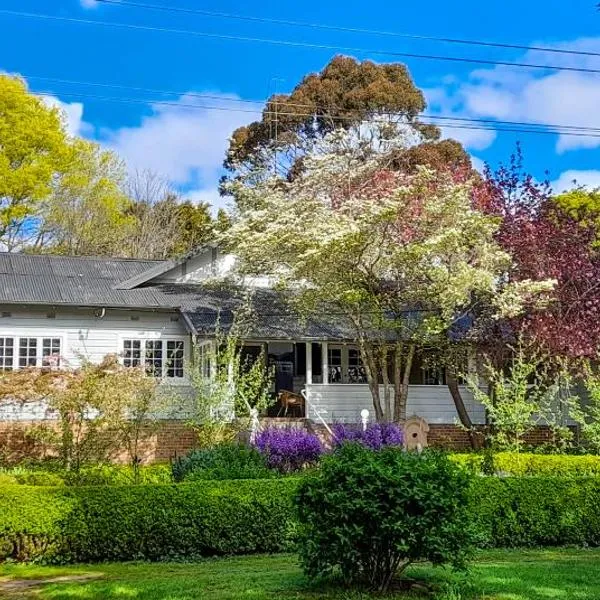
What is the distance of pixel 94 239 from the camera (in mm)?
33375

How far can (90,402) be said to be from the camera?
13742 mm

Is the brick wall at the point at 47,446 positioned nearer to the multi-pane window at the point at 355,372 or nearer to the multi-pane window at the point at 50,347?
the multi-pane window at the point at 50,347

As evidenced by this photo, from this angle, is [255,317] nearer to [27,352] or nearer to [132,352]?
[132,352]

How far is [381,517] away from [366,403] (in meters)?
13.6

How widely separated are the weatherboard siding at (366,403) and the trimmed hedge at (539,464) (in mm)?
5700

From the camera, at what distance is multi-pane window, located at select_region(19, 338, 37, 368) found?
18031 millimetres

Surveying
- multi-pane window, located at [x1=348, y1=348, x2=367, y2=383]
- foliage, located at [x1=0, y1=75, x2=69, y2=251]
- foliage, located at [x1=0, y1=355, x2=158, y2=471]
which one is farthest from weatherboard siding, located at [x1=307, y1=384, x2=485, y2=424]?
foliage, located at [x1=0, y1=75, x2=69, y2=251]

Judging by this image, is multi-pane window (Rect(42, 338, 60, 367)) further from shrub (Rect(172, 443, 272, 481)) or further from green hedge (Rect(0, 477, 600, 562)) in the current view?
green hedge (Rect(0, 477, 600, 562))

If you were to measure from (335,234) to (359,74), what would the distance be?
1833 centimetres


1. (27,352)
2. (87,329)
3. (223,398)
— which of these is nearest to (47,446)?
(27,352)

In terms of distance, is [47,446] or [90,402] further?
[47,446]

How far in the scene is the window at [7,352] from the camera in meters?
17.9

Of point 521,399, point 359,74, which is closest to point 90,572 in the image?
point 521,399

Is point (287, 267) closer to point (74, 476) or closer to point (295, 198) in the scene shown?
point (295, 198)
